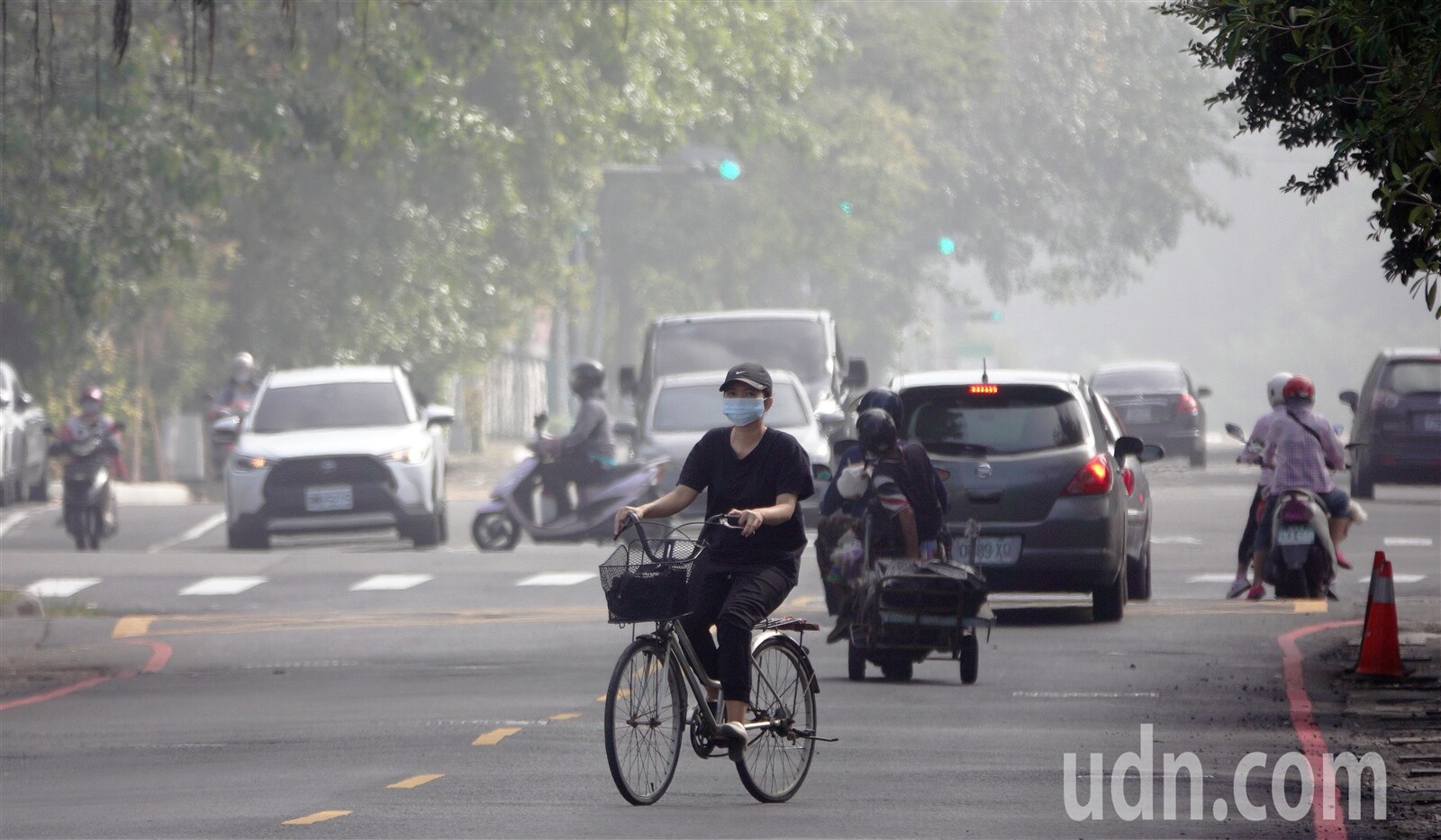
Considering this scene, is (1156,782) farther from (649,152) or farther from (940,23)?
(940,23)

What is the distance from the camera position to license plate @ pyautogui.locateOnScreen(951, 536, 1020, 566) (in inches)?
635

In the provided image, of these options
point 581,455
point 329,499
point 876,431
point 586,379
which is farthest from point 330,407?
point 876,431

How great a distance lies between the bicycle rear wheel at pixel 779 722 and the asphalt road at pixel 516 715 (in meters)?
0.12

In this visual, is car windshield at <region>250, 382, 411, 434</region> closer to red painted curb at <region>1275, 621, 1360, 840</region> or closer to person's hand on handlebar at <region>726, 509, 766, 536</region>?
red painted curb at <region>1275, 621, 1360, 840</region>

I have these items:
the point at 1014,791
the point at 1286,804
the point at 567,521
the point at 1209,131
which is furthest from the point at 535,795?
the point at 1209,131

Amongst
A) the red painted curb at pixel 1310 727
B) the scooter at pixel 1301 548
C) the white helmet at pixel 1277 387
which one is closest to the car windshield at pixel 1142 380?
the white helmet at pixel 1277 387

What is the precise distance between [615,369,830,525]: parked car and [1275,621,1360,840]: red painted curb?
32.9 ft

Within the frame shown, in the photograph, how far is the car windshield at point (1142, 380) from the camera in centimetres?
3822

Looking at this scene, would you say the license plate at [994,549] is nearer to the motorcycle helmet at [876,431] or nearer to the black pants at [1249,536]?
the motorcycle helmet at [876,431]

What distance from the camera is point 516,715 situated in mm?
12570

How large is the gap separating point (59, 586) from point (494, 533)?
5.18 metres

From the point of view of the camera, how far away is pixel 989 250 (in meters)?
70.5

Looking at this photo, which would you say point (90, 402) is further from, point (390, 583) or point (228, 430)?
point (390, 583)

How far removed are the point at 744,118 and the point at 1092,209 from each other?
25188 millimetres
